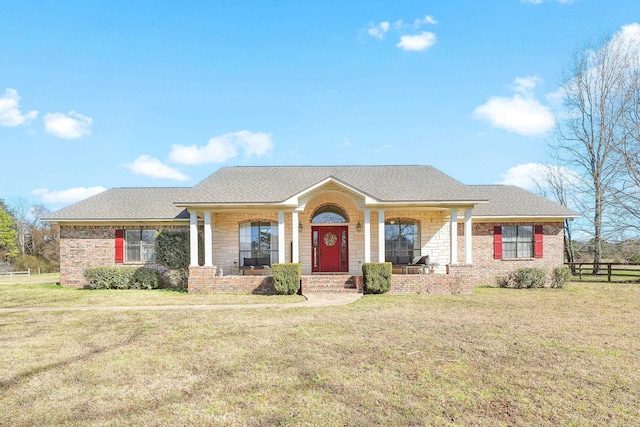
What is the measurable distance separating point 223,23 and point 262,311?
11.2 m

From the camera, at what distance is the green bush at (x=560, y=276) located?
16969mm

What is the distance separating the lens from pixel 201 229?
17.7 m

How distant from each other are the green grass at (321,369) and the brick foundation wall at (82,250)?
8129 mm

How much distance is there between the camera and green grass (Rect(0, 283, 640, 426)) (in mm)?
4285

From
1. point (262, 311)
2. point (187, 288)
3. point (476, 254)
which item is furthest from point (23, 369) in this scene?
point (476, 254)

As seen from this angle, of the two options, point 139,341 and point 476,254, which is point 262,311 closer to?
point 139,341

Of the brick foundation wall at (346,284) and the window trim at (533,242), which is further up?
the window trim at (533,242)

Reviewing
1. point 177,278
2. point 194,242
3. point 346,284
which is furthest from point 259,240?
point 346,284

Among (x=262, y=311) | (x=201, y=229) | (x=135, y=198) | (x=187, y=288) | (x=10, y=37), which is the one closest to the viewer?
(x=262, y=311)

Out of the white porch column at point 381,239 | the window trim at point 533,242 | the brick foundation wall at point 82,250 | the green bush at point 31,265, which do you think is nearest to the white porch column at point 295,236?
the white porch column at point 381,239

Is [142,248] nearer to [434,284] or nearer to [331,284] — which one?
[331,284]

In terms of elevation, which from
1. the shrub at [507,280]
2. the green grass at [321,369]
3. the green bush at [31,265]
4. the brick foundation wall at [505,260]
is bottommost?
the green bush at [31,265]

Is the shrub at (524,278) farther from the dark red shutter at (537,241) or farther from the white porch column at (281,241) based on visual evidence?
the white porch column at (281,241)

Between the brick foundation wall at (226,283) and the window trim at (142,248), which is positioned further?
the window trim at (142,248)
